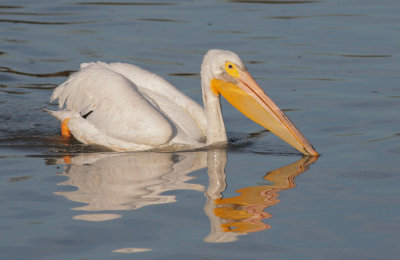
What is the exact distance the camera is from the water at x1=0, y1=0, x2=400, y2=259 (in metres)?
4.58

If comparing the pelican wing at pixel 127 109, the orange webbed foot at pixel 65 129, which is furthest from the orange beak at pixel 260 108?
the orange webbed foot at pixel 65 129

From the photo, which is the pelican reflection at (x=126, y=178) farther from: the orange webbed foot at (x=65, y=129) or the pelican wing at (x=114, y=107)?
the orange webbed foot at (x=65, y=129)

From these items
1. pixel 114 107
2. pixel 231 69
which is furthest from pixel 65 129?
pixel 231 69

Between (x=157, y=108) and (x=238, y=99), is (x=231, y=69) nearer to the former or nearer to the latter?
(x=238, y=99)

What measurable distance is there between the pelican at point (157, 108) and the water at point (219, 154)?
0.19 meters

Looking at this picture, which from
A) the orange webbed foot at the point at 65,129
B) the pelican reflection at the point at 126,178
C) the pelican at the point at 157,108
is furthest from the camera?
the orange webbed foot at the point at 65,129

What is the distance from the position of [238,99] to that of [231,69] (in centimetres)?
25

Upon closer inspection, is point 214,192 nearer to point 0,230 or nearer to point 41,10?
point 0,230

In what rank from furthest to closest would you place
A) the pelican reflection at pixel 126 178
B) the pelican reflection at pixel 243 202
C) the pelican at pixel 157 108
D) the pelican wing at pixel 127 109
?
the pelican wing at pixel 127 109 → the pelican at pixel 157 108 → the pelican reflection at pixel 126 178 → the pelican reflection at pixel 243 202

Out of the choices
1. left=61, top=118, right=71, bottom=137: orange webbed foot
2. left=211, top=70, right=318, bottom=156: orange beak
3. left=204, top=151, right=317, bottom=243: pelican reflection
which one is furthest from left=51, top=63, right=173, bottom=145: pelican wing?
left=204, top=151, right=317, bottom=243: pelican reflection

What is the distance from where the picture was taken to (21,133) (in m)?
7.39

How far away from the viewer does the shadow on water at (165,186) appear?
16.1 ft

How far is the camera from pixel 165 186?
5598mm

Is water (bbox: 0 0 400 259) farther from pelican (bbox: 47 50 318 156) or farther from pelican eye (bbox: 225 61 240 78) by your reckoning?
pelican eye (bbox: 225 61 240 78)
